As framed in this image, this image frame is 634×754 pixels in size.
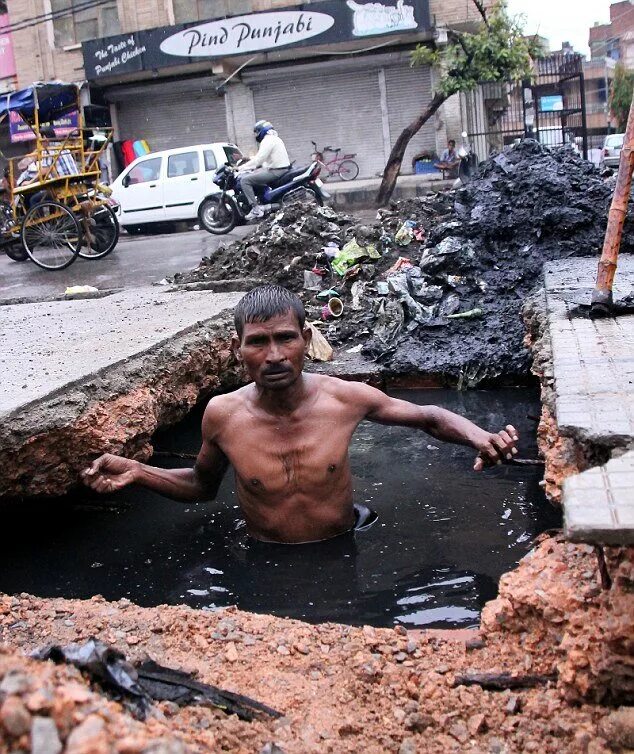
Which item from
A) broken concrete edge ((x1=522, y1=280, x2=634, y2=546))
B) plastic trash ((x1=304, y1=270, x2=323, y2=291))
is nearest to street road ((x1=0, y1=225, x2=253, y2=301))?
plastic trash ((x1=304, y1=270, x2=323, y2=291))

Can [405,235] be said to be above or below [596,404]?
below

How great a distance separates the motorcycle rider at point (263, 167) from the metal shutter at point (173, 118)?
1207cm

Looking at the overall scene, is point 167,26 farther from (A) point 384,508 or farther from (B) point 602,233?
(A) point 384,508

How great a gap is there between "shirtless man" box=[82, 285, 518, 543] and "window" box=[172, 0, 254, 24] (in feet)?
76.7

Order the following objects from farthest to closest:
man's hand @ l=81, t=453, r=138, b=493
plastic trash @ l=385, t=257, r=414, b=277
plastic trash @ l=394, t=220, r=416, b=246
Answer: plastic trash @ l=394, t=220, r=416, b=246, plastic trash @ l=385, t=257, r=414, b=277, man's hand @ l=81, t=453, r=138, b=493

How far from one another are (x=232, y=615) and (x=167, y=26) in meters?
24.0

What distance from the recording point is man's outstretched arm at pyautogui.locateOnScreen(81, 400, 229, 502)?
382cm

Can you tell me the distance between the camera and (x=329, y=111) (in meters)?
25.5

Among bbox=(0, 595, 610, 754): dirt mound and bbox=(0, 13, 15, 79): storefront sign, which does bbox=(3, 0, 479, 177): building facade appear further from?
bbox=(0, 595, 610, 754): dirt mound

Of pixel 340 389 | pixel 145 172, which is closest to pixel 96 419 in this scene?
pixel 340 389

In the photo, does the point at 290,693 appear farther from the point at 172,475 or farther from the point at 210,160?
the point at 210,160

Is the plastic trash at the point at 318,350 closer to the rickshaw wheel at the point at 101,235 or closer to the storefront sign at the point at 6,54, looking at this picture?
the rickshaw wheel at the point at 101,235

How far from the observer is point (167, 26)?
80.2 ft

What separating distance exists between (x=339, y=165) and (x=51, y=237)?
556 inches
